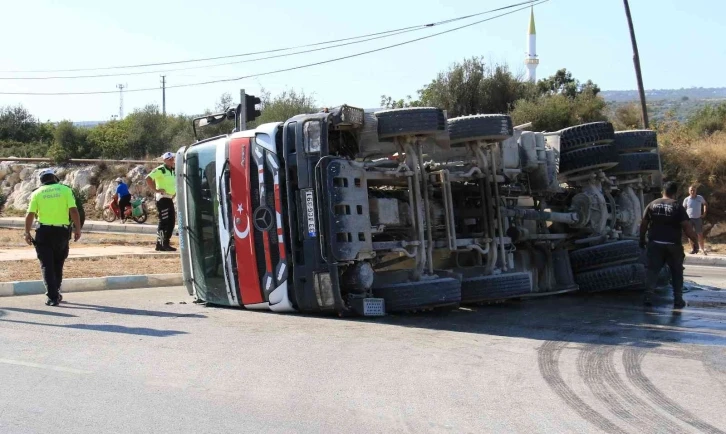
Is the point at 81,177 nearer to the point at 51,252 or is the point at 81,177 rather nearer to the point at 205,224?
the point at 51,252

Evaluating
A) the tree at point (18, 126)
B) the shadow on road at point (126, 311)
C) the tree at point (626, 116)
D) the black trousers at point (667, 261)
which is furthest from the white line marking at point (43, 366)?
the tree at point (18, 126)

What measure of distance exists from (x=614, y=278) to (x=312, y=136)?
13.9 feet

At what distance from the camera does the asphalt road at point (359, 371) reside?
5.00 meters

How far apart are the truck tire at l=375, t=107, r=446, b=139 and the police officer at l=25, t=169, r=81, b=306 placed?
11.8 ft

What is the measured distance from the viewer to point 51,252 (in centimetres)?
938

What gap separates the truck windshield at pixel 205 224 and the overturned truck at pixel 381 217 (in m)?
0.02

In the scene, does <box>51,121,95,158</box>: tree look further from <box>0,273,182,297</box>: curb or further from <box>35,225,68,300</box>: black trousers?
<box>35,225,68,300</box>: black trousers

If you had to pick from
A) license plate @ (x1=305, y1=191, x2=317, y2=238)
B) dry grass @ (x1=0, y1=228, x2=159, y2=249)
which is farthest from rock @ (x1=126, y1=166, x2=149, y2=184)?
license plate @ (x1=305, y1=191, x2=317, y2=238)

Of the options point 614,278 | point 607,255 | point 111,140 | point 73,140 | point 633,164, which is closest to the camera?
point 614,278

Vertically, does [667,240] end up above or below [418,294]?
above

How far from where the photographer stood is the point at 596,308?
965cm

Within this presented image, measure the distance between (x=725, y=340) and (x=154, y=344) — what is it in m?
4.78

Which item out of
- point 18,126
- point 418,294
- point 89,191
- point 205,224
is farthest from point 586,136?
point 18,126

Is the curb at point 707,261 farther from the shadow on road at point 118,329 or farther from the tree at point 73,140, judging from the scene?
the tree at point 73,140
